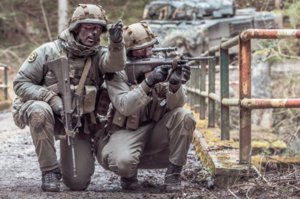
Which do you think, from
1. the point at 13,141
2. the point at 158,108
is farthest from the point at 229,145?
the point at 13,141

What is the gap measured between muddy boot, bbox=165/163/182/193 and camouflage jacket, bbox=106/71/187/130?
418 mm

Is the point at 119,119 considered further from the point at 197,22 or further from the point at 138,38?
the point at 197,22

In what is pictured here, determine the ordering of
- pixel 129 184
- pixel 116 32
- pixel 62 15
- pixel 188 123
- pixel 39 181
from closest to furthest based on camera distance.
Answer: pixel 116 32 < pixel 188 123 < pixel 129 184 < pixel 39 181 < pixel 62 15

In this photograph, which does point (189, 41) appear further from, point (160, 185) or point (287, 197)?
point (287, 197)

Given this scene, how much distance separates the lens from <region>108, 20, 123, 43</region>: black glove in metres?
2.81

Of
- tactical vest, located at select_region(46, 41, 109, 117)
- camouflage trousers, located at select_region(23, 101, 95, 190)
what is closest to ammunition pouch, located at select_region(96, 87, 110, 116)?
tactical vest, located at select_region(46, 41, 109, 117)

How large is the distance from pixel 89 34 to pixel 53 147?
91 centimetres

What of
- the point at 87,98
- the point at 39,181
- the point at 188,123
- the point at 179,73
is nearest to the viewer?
the point at 179,73

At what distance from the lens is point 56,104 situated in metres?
3.15

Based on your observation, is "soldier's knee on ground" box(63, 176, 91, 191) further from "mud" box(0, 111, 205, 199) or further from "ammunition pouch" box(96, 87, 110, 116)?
A: "ammunition pouch" box(96, 87, 110, 116)

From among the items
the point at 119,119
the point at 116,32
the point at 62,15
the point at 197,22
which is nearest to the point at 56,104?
the point at 119,119

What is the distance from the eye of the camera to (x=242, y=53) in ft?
9.46

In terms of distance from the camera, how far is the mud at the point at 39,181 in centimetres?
276

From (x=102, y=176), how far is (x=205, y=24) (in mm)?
9892
